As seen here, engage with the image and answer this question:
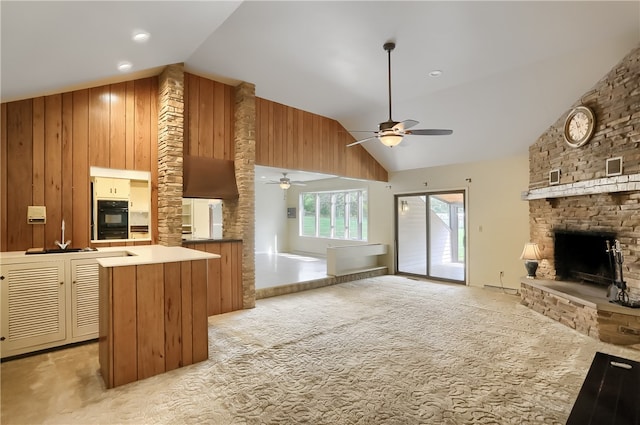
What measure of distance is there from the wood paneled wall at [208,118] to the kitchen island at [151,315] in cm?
215

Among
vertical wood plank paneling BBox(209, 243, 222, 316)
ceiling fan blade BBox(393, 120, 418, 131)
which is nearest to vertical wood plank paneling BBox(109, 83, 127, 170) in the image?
vertical wood plank paneling BBox(209, 243, 222, 316)

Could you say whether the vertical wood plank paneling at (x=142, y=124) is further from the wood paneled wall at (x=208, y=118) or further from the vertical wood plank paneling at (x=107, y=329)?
the vertical wood plank paneling at (x=107, y=329)

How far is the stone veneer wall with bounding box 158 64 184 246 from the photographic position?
14.0 ft

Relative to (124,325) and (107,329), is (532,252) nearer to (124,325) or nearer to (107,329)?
(124,325)

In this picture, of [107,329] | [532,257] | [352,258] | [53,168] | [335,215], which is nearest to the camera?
[107,329]

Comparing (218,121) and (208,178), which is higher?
(218,121)

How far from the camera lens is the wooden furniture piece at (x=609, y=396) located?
152 cm

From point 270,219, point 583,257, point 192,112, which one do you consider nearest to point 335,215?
point 270,219

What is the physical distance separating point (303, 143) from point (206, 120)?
197cm

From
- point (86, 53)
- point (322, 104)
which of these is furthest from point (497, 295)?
point (86, 53)

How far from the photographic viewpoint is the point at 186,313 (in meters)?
3.12

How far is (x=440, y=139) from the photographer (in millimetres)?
6406

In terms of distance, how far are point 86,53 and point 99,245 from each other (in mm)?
2372

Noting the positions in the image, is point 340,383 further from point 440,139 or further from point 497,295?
point 440,139
